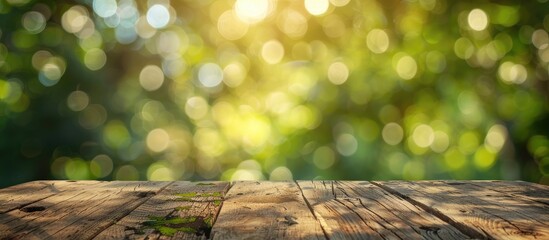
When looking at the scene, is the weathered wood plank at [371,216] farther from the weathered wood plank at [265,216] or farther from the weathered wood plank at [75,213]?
the weathered wood plank at [75,213]

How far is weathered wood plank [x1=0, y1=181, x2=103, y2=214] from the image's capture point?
1.94 m

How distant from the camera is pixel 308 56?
Result: 552 cm

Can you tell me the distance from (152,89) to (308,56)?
132cm

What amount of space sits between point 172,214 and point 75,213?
10.2 inches

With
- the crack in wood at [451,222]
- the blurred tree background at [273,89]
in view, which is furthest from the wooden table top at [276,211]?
the blurred tree background at [273,89]

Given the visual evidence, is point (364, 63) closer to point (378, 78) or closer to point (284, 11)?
point (378, 78)

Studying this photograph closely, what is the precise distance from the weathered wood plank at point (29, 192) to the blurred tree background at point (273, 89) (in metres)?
2.87

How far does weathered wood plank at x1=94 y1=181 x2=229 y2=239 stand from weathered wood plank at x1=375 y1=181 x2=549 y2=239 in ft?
1.87

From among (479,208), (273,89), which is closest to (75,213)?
(479,208)

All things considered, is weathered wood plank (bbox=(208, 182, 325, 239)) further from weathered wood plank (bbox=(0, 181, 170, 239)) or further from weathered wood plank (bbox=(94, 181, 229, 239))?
weathered wood plank (bbox=(0, 181, 170, 239))

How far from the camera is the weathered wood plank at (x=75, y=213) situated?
1493mm

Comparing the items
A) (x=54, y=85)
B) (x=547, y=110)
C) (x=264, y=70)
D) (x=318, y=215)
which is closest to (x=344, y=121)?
(x=264, y=70)

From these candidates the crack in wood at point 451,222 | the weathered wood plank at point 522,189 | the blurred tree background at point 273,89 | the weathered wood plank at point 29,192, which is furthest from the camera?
the blurred tree background at point 273,89

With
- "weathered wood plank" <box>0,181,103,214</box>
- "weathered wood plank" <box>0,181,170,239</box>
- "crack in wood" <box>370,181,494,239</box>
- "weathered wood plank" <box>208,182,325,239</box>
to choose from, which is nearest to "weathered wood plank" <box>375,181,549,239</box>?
"crack in wood" <box>370,181,494,239</box>
